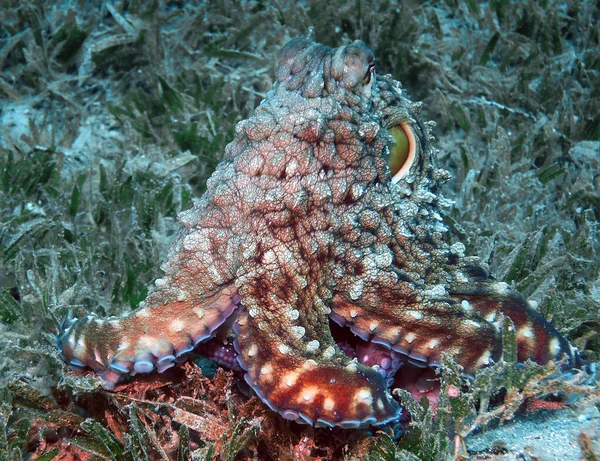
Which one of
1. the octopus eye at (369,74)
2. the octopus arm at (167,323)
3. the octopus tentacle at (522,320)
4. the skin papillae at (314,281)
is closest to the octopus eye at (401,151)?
the skin papillae at (314,281)

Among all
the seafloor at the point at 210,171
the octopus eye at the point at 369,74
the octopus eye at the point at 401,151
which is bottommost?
the seafloor at the point at 210,171

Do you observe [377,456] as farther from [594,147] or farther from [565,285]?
[594,147]

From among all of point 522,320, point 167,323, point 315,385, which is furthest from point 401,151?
point 167,323

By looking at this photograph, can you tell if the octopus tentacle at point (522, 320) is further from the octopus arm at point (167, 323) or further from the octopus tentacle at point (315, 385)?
the octopus arm at point (167, 323)

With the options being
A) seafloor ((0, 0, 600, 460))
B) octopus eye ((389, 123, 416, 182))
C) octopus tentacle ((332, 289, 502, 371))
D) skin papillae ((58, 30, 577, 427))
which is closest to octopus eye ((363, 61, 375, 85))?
skin papillae ((58, 30, 577, 427))

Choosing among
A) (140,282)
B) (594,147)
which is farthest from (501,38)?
(140,282)

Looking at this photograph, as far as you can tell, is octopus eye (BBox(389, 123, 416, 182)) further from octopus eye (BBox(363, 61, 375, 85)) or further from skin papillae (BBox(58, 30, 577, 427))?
octopus eye (BBox(363, 61, 375, 85))
